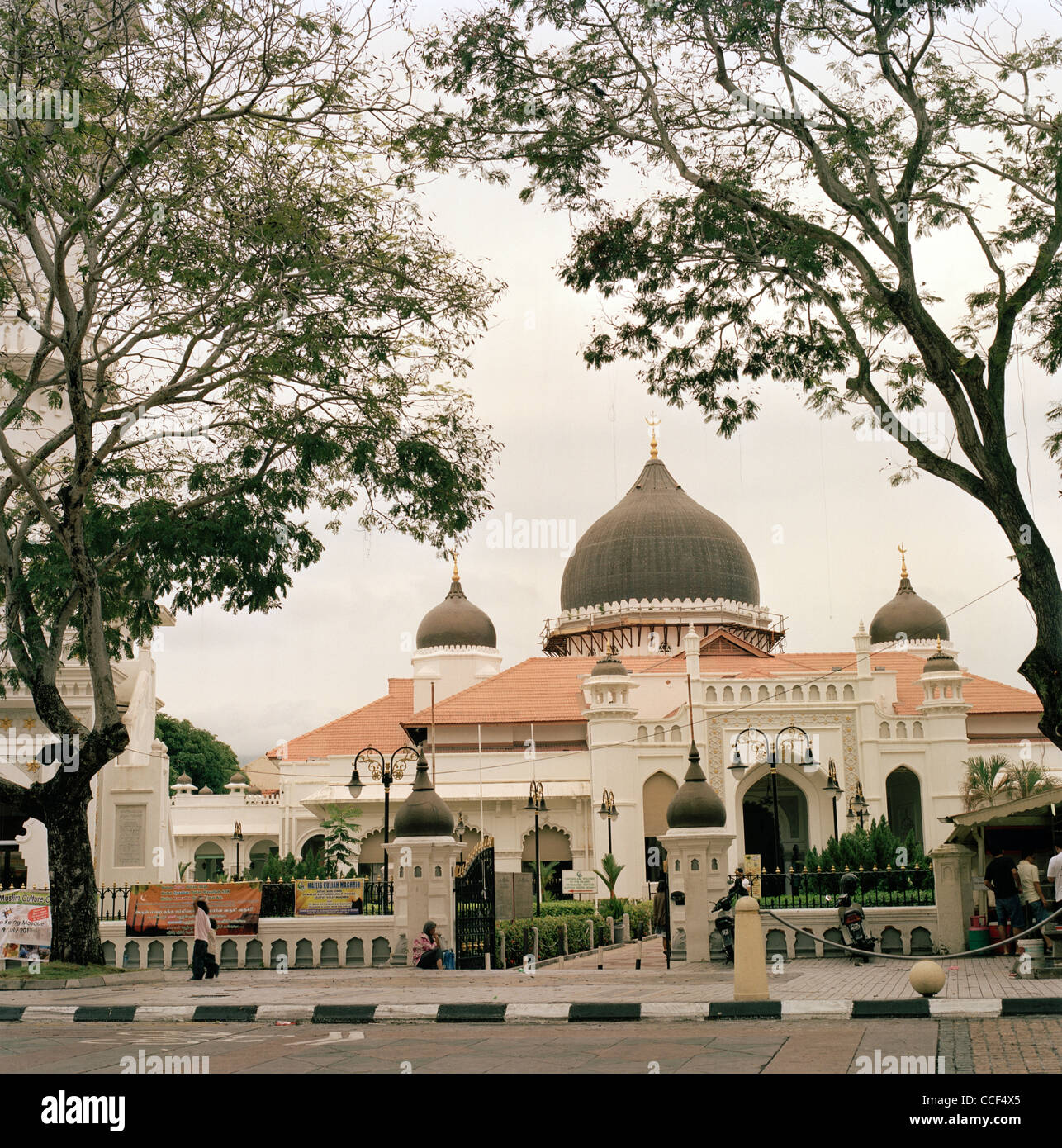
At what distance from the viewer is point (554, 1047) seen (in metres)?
8.23

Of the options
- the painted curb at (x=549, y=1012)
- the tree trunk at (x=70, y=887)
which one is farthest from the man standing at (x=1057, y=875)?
the tree trunk at (x=70, y=887)

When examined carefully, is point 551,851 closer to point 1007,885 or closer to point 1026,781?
point 1026,781

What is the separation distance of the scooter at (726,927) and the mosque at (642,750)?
1559 cm

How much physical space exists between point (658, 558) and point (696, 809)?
30853 millimetres

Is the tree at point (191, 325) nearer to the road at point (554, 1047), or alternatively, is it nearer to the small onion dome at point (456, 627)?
the road at point (554, 1047)

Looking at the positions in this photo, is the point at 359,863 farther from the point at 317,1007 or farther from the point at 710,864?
the point at 317,1007

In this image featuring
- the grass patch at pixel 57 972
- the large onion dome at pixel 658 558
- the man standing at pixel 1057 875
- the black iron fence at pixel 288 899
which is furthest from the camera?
the large onion dome at pixel 658 558

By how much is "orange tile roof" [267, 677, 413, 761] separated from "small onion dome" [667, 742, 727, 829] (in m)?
25.9

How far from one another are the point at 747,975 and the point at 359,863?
96.9 feet

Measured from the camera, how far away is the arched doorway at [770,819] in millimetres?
39906

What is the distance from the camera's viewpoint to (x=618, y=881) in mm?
36156

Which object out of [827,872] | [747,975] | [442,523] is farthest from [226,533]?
[827,872]
